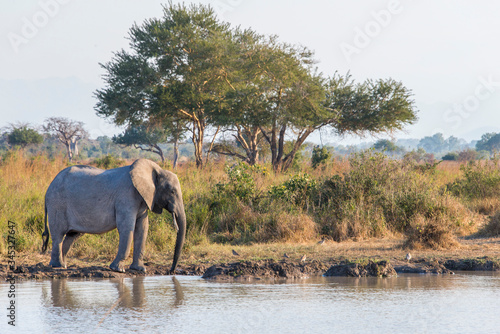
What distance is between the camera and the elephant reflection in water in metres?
6.05

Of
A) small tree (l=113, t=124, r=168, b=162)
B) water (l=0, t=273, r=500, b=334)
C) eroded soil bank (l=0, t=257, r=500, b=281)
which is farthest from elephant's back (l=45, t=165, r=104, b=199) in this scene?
small tree (l=113, t=124, r=168, b=162)

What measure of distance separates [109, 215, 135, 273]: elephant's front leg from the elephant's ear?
0.37m

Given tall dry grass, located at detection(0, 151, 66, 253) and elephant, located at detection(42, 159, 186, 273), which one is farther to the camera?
tall dry grass, located at detection(0, 151, 66, 253)

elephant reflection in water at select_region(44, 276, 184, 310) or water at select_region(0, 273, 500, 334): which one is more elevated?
elephant reflection in water at select_region(44, 276, 184, 310)

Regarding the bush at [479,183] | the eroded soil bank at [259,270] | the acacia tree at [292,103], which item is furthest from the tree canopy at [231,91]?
the eroded soil bank at [259,270]

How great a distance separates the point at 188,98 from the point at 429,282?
901 inches

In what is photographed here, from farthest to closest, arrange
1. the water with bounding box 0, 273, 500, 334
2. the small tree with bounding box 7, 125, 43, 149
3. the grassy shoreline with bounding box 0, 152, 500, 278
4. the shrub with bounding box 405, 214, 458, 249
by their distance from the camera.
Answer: the small tree with bounding box 7, 125, 43, 149, the shrub with bounding box 405, 214, 458, 249, the grassy shoreline with bounding box 0, 152, 500, 278, the water with bounding box 0, 273, 500, 334

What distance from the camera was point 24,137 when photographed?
51.8m

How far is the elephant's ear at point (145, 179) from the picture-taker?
8039mm

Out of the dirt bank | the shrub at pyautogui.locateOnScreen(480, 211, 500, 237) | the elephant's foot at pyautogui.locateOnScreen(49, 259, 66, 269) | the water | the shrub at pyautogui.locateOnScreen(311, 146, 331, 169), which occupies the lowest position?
the water

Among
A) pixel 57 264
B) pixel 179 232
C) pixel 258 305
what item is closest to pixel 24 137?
pixel 57 264

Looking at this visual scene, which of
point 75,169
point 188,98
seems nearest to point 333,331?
point 75,169

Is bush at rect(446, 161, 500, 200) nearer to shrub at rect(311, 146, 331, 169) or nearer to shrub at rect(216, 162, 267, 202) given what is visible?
shrub at rect(216, 162, 267, 202)

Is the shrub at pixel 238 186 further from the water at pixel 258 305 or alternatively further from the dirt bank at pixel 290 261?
the water at pixel 258 305
